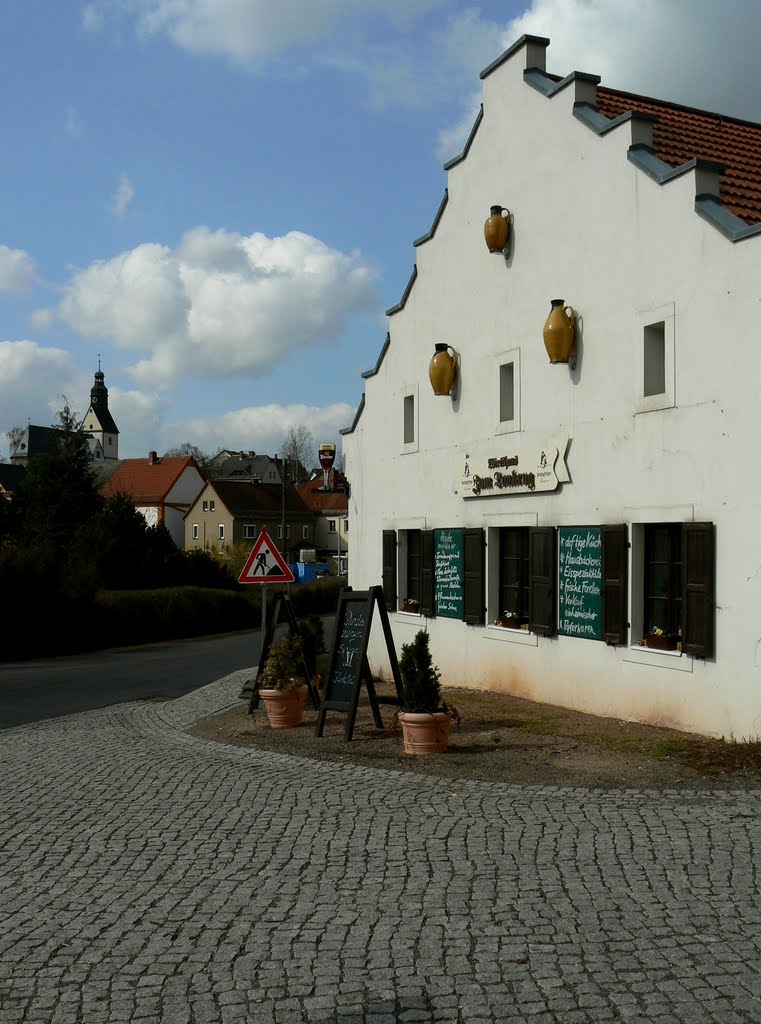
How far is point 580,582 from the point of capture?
13.6m

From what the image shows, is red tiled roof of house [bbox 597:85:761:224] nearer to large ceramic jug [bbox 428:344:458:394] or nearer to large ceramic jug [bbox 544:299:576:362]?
large ceramic jug [bbox 544:299:576:362]

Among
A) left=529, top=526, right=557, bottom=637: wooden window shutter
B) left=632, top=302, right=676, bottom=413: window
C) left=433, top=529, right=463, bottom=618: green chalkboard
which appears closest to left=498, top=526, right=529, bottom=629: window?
left=529, top=526, right=557, bottom=637: wooden window shutter

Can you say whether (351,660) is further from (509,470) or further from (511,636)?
(509,470)

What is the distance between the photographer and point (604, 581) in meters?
13.1

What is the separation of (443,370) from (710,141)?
15.8ft

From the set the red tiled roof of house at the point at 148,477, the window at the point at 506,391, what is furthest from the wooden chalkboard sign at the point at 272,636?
the red tiled roof of house at the point at 148,477

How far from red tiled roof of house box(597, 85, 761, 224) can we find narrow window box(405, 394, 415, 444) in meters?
5.53

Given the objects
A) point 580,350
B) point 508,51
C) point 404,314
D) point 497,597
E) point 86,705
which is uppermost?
point 508,51

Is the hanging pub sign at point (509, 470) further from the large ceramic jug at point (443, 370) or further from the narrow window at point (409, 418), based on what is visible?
the narrow window at point (409, 418)

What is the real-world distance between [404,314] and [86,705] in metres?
8.29

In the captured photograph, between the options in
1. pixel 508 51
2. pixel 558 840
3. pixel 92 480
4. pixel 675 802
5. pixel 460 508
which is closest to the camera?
pixel 558 840

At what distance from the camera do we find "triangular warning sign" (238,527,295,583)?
1534cm

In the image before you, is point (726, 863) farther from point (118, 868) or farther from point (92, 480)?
point (92, 480)

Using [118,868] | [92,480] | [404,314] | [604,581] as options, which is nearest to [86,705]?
[404,314]
